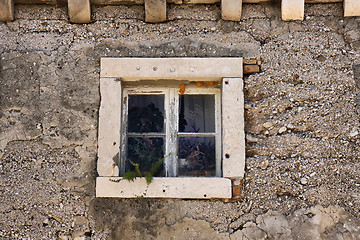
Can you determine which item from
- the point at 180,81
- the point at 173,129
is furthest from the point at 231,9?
the point at 173,129

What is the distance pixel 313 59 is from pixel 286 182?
3.78 ft

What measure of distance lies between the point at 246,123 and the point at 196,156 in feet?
1.77

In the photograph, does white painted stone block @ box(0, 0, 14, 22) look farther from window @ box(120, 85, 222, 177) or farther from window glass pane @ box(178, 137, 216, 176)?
window glass pane @ box(178, 137, 216, 176)

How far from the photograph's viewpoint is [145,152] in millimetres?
4234

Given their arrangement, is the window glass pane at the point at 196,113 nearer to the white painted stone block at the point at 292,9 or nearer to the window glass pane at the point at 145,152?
the window glass pane at the point at 145,152

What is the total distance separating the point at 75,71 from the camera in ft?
14.0

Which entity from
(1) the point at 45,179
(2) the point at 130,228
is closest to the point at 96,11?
(1) the point at 45,179

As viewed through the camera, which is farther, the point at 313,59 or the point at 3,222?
the point at 313,59

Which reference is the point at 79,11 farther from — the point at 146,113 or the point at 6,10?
the point at 146,113

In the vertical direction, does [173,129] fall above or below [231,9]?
below

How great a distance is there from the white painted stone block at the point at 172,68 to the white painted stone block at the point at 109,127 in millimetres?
122

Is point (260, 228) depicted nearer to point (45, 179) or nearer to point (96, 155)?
point (96, 155)

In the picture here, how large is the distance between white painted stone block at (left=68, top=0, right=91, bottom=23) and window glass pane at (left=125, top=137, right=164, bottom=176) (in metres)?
1.20

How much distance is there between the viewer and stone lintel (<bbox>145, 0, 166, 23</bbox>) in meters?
4.27
